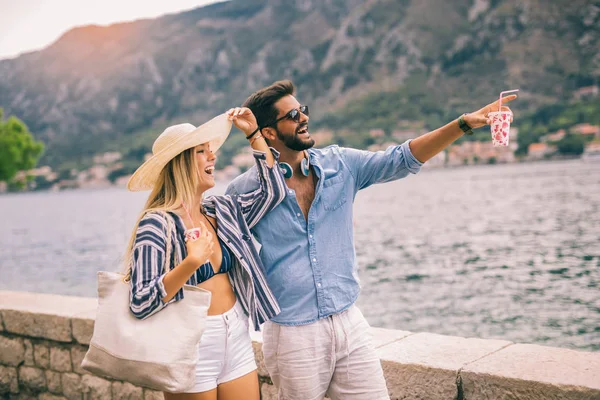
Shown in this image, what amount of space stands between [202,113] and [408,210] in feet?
266

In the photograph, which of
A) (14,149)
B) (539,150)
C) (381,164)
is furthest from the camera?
(539,150)

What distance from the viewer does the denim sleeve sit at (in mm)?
2947

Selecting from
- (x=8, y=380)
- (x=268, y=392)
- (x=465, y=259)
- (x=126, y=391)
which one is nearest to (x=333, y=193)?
(x=268, y=392)

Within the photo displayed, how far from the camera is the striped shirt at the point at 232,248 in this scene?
98.2 inches

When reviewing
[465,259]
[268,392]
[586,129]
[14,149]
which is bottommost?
[465,259]

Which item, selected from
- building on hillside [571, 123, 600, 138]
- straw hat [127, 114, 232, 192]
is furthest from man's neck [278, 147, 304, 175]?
building on hillside [571, 123, 600, 138]

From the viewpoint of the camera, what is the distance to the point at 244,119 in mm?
2812

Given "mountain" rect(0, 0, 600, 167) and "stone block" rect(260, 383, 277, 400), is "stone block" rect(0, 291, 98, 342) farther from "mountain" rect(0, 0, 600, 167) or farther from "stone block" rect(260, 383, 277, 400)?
"mountain" rect(0, 0, 600, 167)

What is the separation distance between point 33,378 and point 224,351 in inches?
127

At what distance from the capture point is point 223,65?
15262 cm

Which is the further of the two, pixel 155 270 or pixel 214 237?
pixel 214 237

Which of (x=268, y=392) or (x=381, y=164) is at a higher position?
(x=381, y=164)

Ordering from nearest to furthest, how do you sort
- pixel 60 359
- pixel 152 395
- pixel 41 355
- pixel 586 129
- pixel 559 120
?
pixel 152 395 → pixel 60 359 → pixel 41 355 → pixel 586 129 → pixel 559 120

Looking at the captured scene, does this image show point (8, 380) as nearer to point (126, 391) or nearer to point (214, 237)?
point (126, 391)
